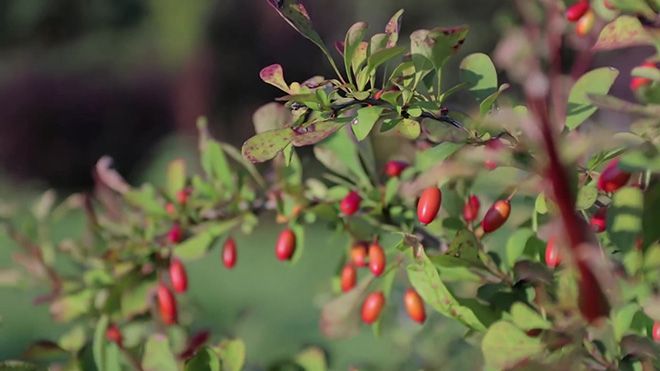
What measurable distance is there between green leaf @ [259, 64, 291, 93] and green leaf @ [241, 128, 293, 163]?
22 millimetres

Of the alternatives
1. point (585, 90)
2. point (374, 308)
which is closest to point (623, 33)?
point (585, 90)

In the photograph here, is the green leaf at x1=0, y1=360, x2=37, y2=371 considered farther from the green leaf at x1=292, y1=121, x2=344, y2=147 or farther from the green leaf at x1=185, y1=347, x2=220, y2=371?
the green leaf at x1=292, y1=121, x2=344, y2=147

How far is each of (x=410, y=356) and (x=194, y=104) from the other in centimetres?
566

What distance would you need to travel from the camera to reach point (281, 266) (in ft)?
10.9

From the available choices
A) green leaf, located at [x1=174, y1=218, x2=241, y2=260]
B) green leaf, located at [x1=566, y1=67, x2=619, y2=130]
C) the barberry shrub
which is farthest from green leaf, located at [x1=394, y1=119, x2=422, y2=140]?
green leaf, located at [x1=174, y1=218, x2=241, y2=260]

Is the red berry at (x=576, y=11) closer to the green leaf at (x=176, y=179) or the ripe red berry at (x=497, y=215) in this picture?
the ripe red berry at (x=497, y=215)

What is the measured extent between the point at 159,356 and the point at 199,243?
0.72 feet

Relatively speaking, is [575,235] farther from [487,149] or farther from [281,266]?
[281,266]

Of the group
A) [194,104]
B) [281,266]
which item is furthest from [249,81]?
[281,266]

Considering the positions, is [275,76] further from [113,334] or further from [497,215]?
[113,334]

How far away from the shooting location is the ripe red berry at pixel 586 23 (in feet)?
2.38

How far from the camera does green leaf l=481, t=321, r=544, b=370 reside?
18.1 inches

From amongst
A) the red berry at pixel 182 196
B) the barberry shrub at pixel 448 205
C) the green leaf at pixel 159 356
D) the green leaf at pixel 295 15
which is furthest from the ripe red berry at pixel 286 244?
the green leaf at pixel 295 15

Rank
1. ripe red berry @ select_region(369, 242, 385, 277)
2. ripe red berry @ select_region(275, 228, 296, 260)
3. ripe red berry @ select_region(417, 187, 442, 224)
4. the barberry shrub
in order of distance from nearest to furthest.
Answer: the barberry shrub
ripe red berry @ select_region(417, 187, 442, 224)
ripe red berry @ select_region(369, 242, 385, 277)
ripe red berry @ select_region(275, 228, 296, 260)
